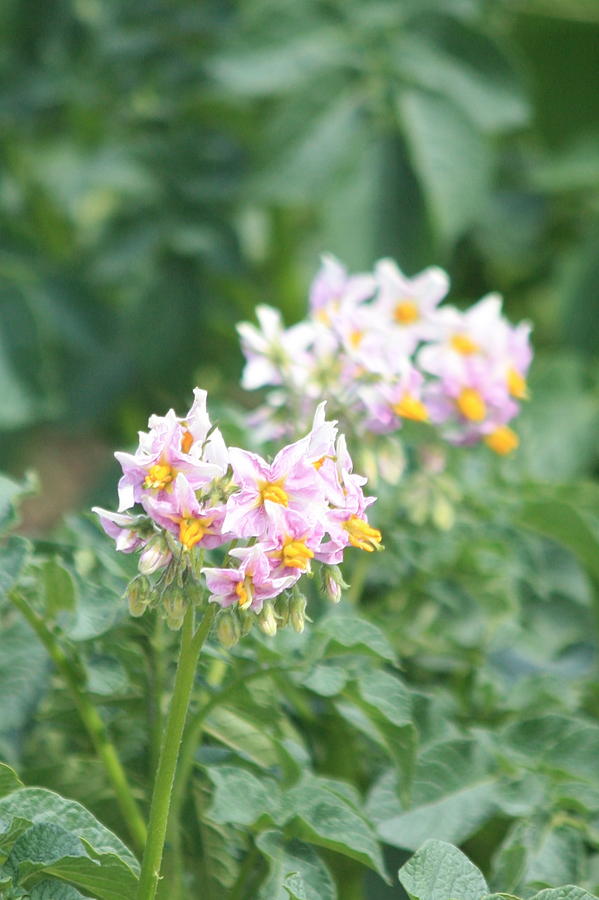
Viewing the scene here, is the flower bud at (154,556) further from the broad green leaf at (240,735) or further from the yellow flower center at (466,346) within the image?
the yellow flower center at (466,346)

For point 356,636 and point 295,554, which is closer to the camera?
point 295,554

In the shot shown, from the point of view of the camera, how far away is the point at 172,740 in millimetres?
864

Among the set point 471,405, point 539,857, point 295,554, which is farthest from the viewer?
point 471,405

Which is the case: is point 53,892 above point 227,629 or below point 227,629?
below

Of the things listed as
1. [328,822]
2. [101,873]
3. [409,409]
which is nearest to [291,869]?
[328,822]

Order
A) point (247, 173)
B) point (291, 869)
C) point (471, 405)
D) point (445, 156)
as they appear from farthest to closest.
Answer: point (247, 173) → point (445, 156) → point (471, 405) → point (291, 869)

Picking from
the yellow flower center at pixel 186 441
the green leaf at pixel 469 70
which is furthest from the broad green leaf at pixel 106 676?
the green leaf at pixel 469 70

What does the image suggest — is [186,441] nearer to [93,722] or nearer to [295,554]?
[295,554]

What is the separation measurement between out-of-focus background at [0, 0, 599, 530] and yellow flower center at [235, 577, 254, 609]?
0.94 metres

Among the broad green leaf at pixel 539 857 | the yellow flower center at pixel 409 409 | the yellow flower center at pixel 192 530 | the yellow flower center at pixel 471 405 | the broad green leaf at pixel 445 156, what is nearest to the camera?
the yellow flower center at pixel 192 530

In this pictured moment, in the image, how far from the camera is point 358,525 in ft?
2.92

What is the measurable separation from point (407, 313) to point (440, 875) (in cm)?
63

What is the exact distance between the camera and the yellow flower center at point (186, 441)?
902 millimetres

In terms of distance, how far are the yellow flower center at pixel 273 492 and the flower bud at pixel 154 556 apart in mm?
71
